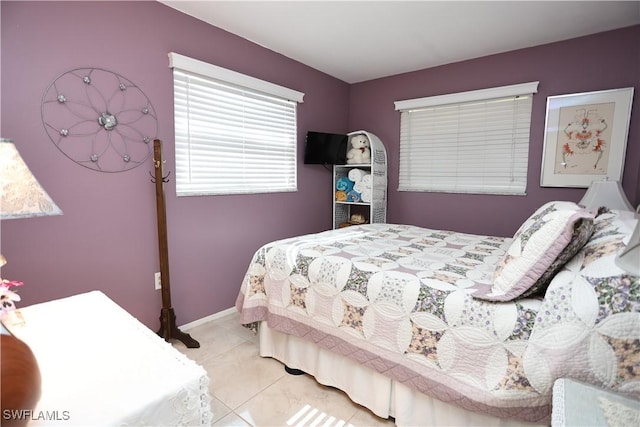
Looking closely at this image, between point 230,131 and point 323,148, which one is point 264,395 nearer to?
point 230,131

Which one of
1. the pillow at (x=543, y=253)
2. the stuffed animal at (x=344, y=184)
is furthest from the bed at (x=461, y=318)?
the stuffed animal at (x=344, y=184)

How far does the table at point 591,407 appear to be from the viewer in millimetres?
797

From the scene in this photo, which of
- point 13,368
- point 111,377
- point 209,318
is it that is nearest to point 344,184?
point 209,318

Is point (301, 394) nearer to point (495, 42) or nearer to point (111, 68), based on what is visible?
point (111, 68)

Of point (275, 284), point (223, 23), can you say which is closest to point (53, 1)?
point (223, 23)

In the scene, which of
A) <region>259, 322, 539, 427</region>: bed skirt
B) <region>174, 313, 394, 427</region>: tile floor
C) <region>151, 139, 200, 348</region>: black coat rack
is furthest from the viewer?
<region>151, 139, 200, 348</region>: black coat rack

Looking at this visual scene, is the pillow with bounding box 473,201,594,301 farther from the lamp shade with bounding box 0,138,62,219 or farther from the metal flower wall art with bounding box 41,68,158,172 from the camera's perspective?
the metal flower wall art with bounding box 41,68,158,172

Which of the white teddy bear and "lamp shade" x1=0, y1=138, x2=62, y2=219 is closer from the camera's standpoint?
"lamp shade" x1=0, y1=138, x2=62, y2=219

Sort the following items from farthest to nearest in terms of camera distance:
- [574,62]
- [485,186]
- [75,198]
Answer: [485,186]
[574,62]
[75,198]

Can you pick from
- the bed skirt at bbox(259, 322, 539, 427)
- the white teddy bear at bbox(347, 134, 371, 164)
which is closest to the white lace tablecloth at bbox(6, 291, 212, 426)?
the bed skirt at bbox(259, 322, 539, 427)

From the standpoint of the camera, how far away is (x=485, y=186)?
3.10 meters

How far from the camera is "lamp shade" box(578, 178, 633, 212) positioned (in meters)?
2.17

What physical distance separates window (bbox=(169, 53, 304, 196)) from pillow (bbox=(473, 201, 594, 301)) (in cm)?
209

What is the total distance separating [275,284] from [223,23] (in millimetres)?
2051
